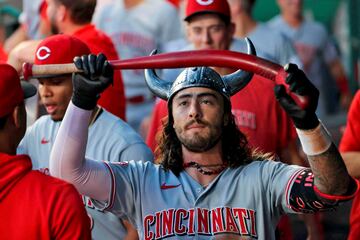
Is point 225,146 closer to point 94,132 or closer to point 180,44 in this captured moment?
point 94,132

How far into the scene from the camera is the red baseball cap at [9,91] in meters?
4.80

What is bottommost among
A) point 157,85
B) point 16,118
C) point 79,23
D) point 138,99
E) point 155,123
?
point 16,118

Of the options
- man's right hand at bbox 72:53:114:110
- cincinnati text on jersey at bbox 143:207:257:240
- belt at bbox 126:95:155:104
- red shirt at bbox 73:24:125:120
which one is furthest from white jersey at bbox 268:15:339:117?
man's right hand at bbox 72:53:114:110

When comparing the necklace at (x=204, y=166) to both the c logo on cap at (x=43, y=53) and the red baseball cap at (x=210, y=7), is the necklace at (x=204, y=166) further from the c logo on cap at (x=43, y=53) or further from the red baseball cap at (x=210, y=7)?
the red baseball cap at (x=210, y=7)

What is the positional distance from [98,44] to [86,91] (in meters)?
2.67

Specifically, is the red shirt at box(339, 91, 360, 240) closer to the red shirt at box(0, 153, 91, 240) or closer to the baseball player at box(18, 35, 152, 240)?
the baseball player at box(18, 35, 152, 240)

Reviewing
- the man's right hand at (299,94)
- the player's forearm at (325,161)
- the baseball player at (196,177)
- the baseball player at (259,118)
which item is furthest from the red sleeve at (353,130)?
the man's right hand at (299,94)

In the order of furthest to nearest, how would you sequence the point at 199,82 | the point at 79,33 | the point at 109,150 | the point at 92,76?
the point at 79,33
the point at 109,150
the point at 199,82
the point at 92,76

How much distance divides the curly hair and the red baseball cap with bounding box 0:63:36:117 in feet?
3.41

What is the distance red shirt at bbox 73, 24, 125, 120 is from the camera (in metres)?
7.47

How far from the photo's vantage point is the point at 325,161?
4.98 m

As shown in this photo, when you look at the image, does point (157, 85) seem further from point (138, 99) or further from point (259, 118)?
point (138, 99)

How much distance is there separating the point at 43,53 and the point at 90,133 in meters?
0.53

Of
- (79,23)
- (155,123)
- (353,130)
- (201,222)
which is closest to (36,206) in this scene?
(201,222)
